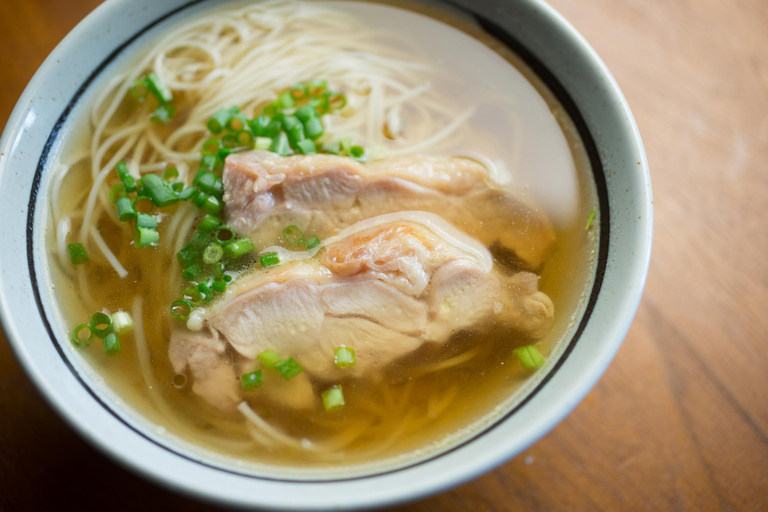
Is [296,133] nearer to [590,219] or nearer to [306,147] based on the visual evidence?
[306,147]

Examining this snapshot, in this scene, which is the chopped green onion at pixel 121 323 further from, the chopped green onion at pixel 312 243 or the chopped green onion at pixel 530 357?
the chopped green onion at pixel 530 357

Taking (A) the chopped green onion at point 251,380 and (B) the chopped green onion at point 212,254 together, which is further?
(B) the chopped green onion at point 212,254

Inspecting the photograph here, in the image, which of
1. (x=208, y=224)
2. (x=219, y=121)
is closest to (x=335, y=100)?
(x=219, y=121)

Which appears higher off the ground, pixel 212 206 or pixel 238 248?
pixel 212 206

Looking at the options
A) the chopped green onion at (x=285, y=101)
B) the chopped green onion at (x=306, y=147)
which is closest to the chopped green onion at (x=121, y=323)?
the chopped green onion at (x=306, y=147)

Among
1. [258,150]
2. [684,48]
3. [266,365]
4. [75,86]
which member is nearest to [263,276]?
[266,365]

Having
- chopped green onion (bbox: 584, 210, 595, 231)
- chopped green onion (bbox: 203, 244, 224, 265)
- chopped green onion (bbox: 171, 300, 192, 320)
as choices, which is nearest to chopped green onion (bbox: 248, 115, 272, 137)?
Result: chopped green onion (bbox: 203, 244, 224, 265)

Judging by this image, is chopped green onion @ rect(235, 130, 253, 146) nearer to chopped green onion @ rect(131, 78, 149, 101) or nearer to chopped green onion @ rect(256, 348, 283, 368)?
chopped green onion @ rect(131, 78, 149, 101)

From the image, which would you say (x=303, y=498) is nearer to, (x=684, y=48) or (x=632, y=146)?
(x=632, y=146)
